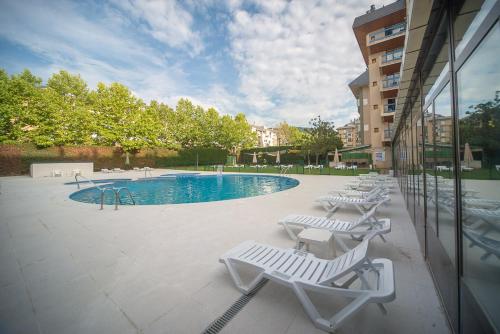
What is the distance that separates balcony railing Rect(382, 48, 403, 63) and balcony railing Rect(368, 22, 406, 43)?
1647 mm

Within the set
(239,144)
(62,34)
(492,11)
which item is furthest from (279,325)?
(239,144)

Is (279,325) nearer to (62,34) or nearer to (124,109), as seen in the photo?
(62,34)

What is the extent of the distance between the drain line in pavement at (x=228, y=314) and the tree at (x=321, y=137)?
86.2ft

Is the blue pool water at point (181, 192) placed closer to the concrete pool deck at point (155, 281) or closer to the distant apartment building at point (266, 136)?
the concrete pool deck at point (155, 281)

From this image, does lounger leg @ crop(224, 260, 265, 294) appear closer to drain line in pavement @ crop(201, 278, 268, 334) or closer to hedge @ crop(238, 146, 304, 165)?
drain line in pavement @ crop(201, 278, 268, 334)

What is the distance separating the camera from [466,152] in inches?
64.9

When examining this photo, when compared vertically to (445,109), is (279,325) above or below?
below

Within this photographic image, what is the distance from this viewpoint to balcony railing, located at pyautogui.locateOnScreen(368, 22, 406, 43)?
22.1 meters

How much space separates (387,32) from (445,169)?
92.0 ft

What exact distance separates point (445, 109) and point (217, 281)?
126 inches

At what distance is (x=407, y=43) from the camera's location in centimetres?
267

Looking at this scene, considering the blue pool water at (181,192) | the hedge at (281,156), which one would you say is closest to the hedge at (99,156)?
the hedge at (281,156)

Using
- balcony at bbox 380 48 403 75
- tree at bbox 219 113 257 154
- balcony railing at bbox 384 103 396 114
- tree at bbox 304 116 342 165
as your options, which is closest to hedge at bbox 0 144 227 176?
tree at bbox 219 113 257 154

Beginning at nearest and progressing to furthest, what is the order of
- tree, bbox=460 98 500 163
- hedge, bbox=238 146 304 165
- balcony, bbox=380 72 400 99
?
tree, bbox=460 98 500 163 → balcony, bbox=380 72 400 99 → hedge, bbox=238 146 304 165
